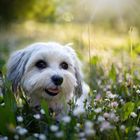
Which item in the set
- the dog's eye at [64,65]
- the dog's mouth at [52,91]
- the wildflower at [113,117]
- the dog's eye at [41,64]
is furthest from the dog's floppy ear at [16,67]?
the wildflower at [113,117]

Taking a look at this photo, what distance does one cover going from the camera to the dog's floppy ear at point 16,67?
4898 mm

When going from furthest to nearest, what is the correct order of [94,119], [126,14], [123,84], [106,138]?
[126,14], [123,84], [94,119], [106,138]

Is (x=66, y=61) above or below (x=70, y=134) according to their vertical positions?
above

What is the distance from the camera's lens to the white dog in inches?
177

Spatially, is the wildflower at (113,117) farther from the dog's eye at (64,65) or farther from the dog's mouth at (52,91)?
the dog's eye at (64,65)

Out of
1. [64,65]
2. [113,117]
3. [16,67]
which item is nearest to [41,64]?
[64,65]

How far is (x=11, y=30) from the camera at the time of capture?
2209cm

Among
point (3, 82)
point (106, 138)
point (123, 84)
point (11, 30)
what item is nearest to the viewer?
point (106, 138)

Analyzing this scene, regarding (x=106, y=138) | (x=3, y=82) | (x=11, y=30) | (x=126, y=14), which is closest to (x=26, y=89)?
(x=3, y=82)

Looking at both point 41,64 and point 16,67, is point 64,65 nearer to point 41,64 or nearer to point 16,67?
point 41,64

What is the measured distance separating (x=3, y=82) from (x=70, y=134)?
113 centimetres

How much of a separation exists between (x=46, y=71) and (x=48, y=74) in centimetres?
7

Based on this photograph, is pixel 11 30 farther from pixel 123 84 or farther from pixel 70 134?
pixel 70 134

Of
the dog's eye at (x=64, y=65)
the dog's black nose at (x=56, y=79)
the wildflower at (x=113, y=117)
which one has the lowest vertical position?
the wildflower at (x=113, y=117)
